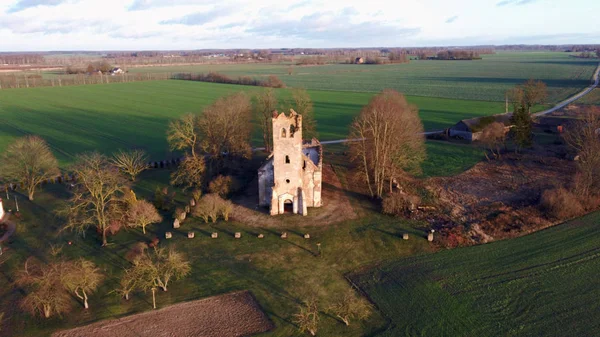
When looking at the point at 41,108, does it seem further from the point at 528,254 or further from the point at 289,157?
the point at 528,254

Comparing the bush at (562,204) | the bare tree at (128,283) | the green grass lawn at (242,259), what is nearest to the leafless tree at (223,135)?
the green grass lawn at (242,259)

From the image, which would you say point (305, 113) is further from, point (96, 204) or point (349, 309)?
point (349, 309)

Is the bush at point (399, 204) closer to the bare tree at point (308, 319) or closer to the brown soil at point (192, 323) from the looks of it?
the bare tree at point (308, 319)

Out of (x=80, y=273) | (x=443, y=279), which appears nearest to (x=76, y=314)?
(x=80, y=273)

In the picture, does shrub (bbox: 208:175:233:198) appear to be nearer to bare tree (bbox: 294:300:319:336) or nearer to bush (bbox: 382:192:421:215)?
bush (bbox: 382:192:421:215)

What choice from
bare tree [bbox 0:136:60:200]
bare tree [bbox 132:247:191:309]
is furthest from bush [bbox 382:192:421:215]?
bare tree [bbox 0:136:60:200]
